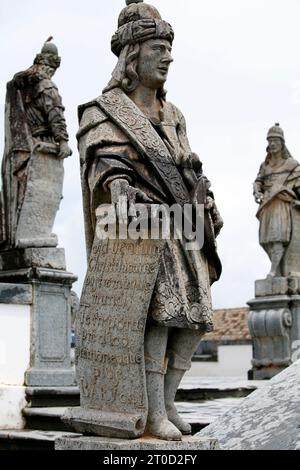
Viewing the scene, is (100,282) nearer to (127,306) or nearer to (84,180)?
(127,306)

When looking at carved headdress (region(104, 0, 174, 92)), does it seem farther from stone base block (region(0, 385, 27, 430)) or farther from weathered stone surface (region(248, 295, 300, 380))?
weathered stone surface (region(248, 295, 300, 380))

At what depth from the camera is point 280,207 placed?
44.9 feet

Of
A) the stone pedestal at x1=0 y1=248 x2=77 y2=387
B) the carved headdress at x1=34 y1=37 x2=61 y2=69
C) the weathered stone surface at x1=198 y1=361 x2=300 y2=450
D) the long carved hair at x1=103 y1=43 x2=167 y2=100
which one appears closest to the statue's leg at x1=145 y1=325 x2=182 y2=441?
the weathered stone surface at x1=198 y1=361 x2=300 y2=450

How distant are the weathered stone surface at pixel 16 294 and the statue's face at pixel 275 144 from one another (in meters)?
6.60

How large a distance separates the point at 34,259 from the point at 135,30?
12.8 ft

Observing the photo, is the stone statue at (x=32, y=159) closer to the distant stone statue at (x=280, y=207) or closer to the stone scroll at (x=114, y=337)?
the stone scroll at (x=114, y=337)

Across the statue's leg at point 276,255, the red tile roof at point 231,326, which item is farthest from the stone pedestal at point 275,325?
the red tile roof at point 231,326

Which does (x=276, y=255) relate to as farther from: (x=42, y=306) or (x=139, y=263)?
(x=139, y=263)

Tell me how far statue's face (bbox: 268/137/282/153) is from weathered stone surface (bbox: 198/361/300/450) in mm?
8242

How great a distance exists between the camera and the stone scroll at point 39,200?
331 inches

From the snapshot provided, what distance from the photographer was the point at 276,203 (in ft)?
45.0

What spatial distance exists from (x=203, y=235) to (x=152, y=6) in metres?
1.21

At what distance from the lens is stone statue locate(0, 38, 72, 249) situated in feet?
27.7
